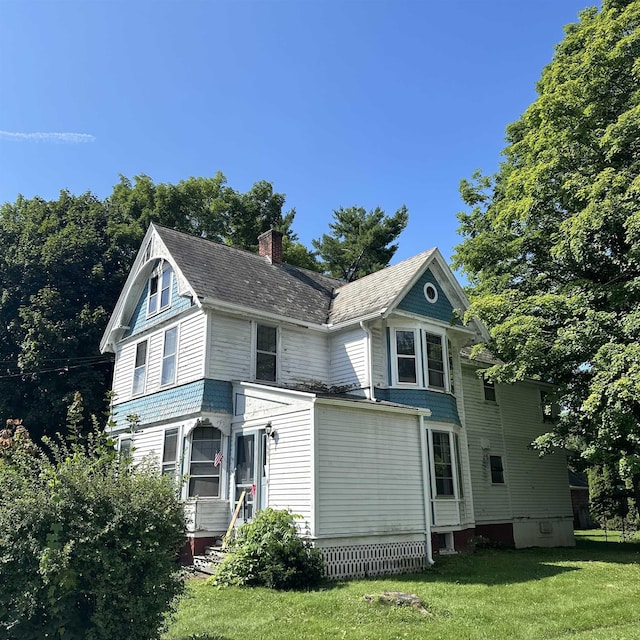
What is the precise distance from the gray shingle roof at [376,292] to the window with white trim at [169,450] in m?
6.22

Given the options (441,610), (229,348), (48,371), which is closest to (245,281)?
(229,348)

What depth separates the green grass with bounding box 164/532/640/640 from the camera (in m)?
7.82

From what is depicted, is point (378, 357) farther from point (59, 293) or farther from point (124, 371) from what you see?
point (59, 293)

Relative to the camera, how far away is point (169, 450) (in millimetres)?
16766

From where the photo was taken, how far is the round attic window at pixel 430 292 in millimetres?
18203

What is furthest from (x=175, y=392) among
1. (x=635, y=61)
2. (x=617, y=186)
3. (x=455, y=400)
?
(x=635, y=61)

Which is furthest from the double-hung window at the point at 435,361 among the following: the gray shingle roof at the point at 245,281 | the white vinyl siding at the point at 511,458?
the gray shingle roof at the point at 245,281

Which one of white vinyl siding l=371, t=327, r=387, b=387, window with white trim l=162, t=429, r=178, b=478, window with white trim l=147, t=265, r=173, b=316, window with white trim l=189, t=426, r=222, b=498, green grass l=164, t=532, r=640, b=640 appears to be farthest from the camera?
window with white trim l=147, t=265, r=173, b=316

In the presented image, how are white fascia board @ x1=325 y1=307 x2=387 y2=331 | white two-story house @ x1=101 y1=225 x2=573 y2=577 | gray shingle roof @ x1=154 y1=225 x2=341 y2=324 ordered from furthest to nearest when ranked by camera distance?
gray shingle roof @ x1=154 y1=225 x2=341 y2=324 → white fascia board @ x1=325 y1=307 x2=387 y2=331 → white two-story house @ x1=101 y1=225 x2=573 y2=577

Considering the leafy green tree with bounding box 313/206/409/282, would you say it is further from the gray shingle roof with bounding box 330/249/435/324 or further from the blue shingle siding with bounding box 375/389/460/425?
the blue shingle siding with bounding box 375/389/460/425

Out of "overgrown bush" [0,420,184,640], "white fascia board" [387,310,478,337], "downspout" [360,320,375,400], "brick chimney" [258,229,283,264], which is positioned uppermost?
"brick chimney" [258,229,283,264]

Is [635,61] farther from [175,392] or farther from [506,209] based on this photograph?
[175,392]

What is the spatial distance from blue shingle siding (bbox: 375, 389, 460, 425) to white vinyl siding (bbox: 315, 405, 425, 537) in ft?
5.33

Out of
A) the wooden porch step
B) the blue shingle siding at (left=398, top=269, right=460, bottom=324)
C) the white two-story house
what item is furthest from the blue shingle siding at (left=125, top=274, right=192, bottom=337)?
the wooden porch step
